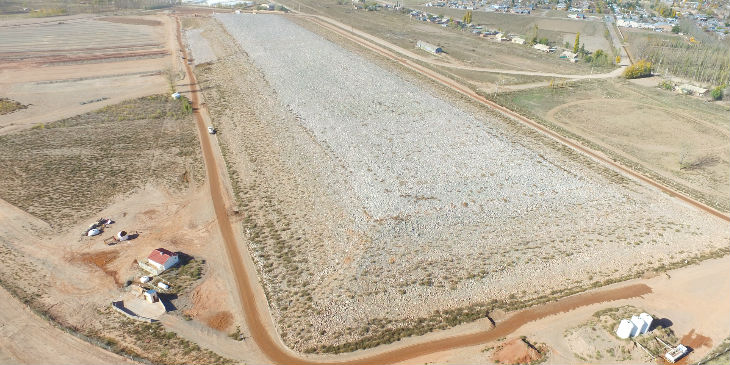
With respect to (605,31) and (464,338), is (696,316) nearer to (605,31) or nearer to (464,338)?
(464,338)

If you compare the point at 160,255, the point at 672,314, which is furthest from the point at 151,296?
the point at 672,314

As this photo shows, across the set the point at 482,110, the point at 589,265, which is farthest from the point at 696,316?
the point at 482,110

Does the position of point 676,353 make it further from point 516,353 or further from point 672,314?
point 516,353

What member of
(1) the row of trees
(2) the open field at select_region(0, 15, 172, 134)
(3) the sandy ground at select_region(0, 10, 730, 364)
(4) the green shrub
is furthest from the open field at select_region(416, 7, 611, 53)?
(2) the open field at select_region(0, 15, 172, 134)

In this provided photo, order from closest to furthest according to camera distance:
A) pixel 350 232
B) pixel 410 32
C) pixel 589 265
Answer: pixel 589 265 → pixel 350 232 → pixel 410 32

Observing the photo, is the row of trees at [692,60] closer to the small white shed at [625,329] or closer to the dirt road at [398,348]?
the dirt road at [398,348]

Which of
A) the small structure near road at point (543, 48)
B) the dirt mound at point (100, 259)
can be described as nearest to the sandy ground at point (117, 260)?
the dirt mound at point (100, 259)
